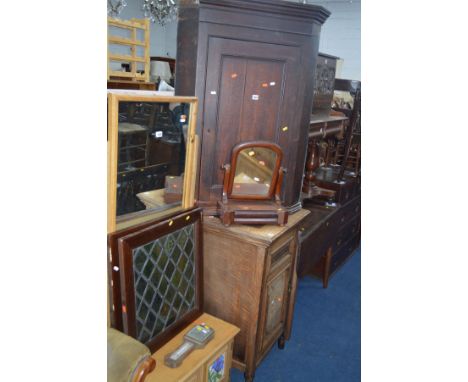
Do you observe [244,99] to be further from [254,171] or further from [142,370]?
[142,370]

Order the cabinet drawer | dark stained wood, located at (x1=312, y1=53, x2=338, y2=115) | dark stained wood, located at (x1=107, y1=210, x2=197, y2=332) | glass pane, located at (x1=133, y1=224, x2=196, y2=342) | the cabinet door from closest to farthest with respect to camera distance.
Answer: dark stained wood, located at (x1=107, y1=210, x2=197, y2=332) → glass pane, located at (x1=133, y1=224, x2=196, y2=342) → the cabinet door → dark stained wood, located at (x1=312, y1=53, x2=338, y2=115) → the cabinet drawer

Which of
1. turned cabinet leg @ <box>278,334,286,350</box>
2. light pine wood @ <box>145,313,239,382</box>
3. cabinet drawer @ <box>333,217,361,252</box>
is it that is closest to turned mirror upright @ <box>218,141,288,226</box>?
light pine wood @ <box>145,313,239,382</box>

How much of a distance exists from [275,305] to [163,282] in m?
0.89

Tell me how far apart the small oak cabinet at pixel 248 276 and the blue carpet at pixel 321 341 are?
9.8 inches

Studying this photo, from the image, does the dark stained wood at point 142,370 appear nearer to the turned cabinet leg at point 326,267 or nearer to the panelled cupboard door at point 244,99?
the panelled cupboard door at point 244,99

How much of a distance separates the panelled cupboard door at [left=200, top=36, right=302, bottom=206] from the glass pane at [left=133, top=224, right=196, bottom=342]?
389 mm

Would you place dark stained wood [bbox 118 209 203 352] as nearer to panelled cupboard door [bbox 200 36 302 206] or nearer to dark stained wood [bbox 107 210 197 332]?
dark stained wood [bbox 107 210 197 332]

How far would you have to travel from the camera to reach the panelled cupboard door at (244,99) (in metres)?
2.04

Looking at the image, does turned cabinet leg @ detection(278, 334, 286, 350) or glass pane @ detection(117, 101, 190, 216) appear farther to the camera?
turned cabinet leg @ detection(278, 334, 286, 350)

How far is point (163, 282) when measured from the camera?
1.90 m

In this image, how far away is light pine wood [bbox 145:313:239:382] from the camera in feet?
5.56

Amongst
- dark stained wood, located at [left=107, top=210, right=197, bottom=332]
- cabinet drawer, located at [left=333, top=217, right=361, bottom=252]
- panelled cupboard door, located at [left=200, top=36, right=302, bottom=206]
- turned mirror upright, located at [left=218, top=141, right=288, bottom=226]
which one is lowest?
cabinet drawer, located at [left=333, top=217, right=361, bottom=252]

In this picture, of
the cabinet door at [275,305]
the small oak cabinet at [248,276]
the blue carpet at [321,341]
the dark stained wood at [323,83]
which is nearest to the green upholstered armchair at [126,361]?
the small oak cabinet at [248,276]
